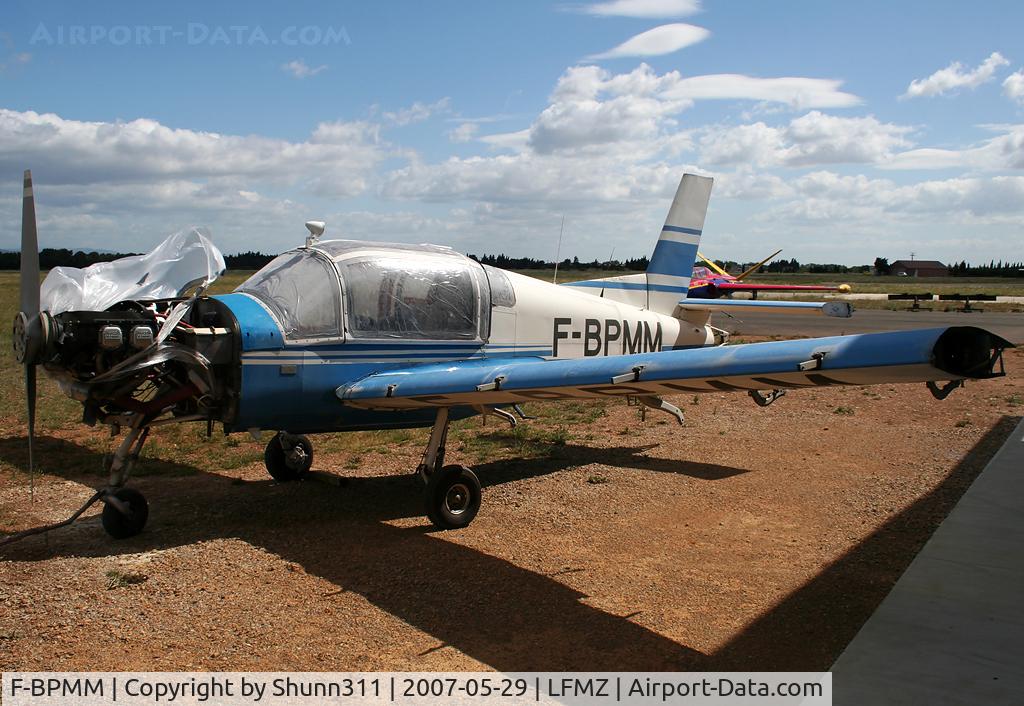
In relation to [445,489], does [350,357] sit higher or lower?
higher

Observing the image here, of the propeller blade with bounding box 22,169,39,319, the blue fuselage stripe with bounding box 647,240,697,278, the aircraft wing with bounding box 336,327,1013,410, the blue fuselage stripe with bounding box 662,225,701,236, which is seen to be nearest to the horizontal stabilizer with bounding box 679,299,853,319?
the blue fuselage stripe with bounding box 647,240,697,278

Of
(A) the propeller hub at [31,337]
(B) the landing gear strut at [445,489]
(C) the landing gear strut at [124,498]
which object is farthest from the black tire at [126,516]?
(B) the landing gear strut at [445,489]

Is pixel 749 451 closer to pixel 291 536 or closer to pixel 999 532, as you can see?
pixel 999 532

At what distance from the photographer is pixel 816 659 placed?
4.63 meters

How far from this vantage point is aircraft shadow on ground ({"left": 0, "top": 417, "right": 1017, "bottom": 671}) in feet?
15.8

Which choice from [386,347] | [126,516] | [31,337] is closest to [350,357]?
[386,347]

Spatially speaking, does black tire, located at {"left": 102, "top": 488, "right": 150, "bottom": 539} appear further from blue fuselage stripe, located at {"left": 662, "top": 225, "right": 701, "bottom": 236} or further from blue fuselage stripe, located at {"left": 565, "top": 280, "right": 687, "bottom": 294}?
blue fuselage stripe, located at {"left": 662, "top": 225, "right": 701, "bottom": 236}

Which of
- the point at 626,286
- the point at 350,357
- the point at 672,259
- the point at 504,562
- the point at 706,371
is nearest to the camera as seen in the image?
the point at 706,371

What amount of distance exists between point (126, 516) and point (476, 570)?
3.05 m

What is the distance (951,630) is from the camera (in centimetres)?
469

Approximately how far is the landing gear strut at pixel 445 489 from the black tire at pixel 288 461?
203cm

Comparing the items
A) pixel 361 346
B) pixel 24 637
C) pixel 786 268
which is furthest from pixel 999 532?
pixel 786 268

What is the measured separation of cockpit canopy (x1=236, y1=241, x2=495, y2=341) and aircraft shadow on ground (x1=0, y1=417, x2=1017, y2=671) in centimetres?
180

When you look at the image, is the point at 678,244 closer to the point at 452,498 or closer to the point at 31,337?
the point at 452,498
